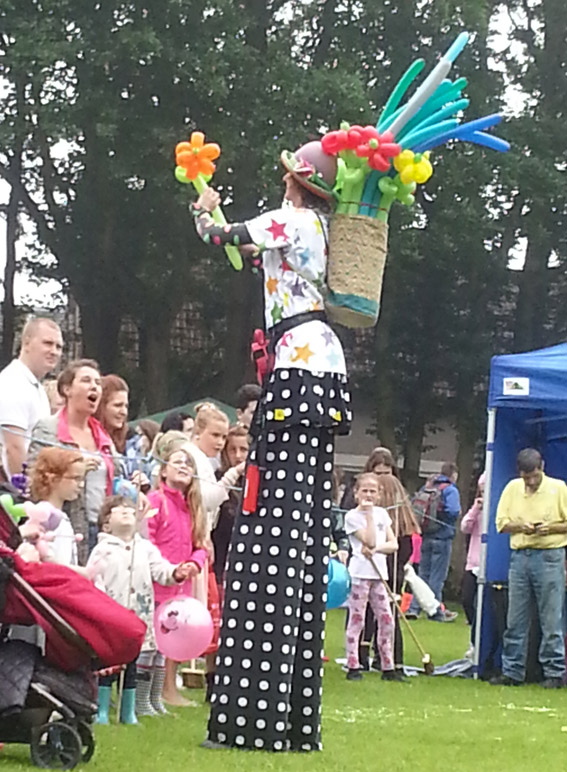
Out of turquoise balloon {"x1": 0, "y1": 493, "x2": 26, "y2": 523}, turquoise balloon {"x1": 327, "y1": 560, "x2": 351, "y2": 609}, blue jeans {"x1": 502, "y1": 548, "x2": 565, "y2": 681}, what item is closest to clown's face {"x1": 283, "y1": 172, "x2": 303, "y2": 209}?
turquoise balloon {"x1": 0, "y1": 493, "x2": 26, "y2": 523}

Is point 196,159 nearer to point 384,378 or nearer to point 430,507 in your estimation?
point 430,507

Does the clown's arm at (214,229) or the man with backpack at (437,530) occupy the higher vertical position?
the clown's arm at (214,229)

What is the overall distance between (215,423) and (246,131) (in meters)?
12.6

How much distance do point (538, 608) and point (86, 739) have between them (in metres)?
5.83

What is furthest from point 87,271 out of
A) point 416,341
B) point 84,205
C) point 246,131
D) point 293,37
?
point 416,341

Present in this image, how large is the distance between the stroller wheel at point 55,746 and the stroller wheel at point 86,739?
0.24 feet

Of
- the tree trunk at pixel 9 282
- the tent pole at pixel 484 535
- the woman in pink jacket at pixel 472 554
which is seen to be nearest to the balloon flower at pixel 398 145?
the tent pole at pixel 484 535

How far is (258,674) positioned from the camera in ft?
19.0

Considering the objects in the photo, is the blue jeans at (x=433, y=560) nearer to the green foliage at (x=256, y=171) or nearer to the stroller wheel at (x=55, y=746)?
the green foliage at (x=256, y=171)

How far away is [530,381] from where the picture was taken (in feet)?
35.0

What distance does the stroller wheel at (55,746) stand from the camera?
5.36 metres

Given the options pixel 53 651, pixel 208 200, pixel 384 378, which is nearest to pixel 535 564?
pixel 208 200

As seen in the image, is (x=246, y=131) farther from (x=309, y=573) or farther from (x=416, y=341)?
(x=309, y=573)

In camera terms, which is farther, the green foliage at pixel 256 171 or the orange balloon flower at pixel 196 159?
the green foliage at pixel 256 171
